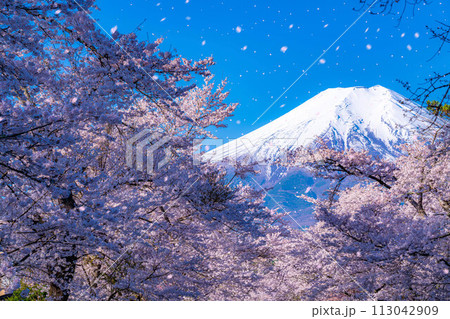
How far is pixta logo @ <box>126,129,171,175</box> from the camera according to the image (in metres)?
5.61

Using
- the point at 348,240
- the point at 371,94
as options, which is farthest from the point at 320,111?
the point at 348,240

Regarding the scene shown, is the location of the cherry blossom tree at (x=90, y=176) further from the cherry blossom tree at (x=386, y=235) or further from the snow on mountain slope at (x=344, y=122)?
the snow on mountain slope at (x=344, y=122)

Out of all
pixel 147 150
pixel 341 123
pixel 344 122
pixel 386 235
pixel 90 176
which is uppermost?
pixel 344 122

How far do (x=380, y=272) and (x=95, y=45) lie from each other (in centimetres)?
661

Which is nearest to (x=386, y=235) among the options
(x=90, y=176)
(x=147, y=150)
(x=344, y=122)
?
(x=147, y=150)

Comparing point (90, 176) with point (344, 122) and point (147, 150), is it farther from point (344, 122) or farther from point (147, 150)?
point (344, 122)

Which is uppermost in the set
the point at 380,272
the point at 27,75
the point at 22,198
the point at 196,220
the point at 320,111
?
the point at 320,111

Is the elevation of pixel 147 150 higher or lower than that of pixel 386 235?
higher

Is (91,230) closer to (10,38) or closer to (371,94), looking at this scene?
(10,38)

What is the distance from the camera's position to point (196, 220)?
23.0ft

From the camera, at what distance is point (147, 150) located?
19.0ft

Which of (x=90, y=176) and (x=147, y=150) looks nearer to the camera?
(x=90, y=176)

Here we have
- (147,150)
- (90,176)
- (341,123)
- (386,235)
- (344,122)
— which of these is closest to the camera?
(90,176)

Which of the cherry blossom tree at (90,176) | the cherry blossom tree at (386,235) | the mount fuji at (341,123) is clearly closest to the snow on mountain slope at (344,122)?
the mount fuji at (341,123)
